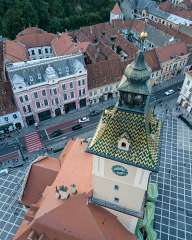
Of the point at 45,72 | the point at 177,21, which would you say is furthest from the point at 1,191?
the point at 177,21

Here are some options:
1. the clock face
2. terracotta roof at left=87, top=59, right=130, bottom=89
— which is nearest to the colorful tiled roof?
the clock face

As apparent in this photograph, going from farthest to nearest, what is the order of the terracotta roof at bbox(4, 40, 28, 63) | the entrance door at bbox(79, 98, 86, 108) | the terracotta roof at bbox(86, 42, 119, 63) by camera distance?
the terracotta roof at bbox(86, 42, 119, 63)
the terracotta roof at bbox(4, 40, 28, 63)
the entrance door at bbox(79, 98, 86, 108)

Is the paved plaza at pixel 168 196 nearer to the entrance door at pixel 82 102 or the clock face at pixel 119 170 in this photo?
the entrance door at pixel 82 102

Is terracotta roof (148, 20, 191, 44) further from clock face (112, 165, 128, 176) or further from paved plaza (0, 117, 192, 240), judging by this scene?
clock face (112, 165, 128, 176)

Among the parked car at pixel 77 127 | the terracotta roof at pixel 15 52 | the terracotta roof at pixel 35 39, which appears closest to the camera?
the parked car at pixel 77 127

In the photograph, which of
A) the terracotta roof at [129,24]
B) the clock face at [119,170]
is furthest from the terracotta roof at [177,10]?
the clock face at [119,170]

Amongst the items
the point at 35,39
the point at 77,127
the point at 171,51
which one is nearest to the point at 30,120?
the point at 77,127
